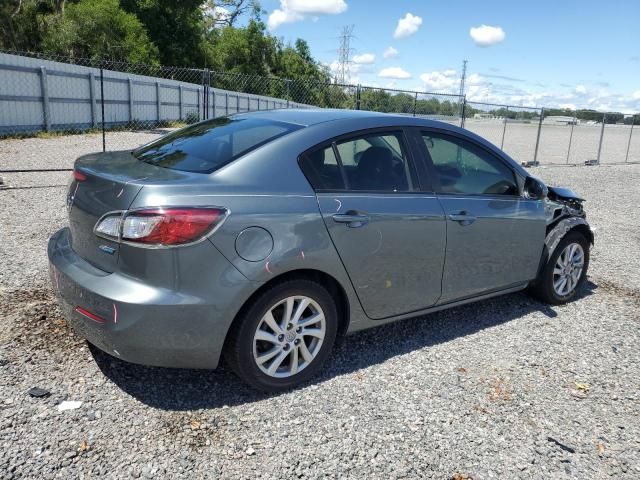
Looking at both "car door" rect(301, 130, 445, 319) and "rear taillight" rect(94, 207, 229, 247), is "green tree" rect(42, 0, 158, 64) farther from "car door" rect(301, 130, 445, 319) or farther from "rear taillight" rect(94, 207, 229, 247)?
"rear taillight" rect(94, 207, 229, 247)

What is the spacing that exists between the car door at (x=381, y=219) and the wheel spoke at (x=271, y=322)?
548 mm

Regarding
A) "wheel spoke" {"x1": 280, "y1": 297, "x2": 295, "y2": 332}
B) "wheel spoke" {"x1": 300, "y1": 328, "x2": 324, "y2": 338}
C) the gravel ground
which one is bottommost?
the gravel ground

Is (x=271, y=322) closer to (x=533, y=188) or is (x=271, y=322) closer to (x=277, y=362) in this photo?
(x=277, y=362)

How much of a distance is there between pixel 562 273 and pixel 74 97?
63.6ft

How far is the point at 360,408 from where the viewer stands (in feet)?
10.2

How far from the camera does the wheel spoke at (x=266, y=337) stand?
3.02m

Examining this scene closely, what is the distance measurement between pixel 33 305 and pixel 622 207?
1088cm

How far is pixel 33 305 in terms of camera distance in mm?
4031

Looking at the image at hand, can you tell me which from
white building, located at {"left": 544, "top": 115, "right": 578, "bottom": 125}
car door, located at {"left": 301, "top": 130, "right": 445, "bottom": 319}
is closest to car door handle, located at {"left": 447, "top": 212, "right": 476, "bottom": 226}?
car door, located at {"left": 301, "top": 130, "right": 445, "bottom": 319}

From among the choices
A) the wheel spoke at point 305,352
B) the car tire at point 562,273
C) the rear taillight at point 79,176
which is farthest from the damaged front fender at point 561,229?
the rear taillight at point 79,176

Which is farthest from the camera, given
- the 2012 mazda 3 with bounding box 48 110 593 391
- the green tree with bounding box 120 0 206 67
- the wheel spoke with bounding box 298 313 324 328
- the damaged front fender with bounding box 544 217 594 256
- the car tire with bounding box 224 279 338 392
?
the green tree with bounding box 120 0 206 67

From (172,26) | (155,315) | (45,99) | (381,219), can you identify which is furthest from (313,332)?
(172,26)

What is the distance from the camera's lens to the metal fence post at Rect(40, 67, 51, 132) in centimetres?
1786

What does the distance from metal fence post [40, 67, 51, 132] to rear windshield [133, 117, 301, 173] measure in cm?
1672
